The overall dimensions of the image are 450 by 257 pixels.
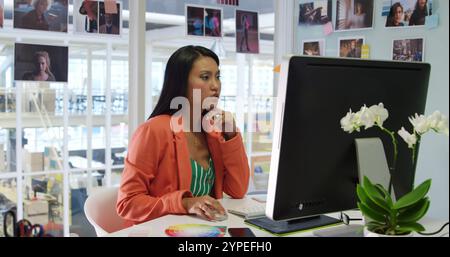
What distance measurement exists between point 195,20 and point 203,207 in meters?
1.39

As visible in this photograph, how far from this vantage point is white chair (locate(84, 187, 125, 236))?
173cm

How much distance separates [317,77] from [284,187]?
0.91ft

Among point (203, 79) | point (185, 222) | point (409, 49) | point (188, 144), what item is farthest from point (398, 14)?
point (185, 222)

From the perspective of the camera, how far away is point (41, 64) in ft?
7.30

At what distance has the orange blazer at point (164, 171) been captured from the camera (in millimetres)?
1605

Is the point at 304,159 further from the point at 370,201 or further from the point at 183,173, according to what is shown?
the point at 183,173

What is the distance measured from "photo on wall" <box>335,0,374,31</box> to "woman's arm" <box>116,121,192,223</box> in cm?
146

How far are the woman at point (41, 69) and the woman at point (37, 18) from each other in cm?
12

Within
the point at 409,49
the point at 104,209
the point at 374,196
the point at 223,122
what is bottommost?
the point at 104,209

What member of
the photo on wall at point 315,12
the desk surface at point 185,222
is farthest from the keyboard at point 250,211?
the photo on wall at point 315,12

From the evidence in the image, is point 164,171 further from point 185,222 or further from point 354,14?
point 354,14

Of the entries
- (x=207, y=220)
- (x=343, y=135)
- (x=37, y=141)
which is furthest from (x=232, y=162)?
(x=37, y=141)

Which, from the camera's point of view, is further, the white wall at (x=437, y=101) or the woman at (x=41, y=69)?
the white wall at (x=437, y=101)

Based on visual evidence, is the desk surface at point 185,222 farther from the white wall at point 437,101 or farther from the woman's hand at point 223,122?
the white wall at point 437,101
